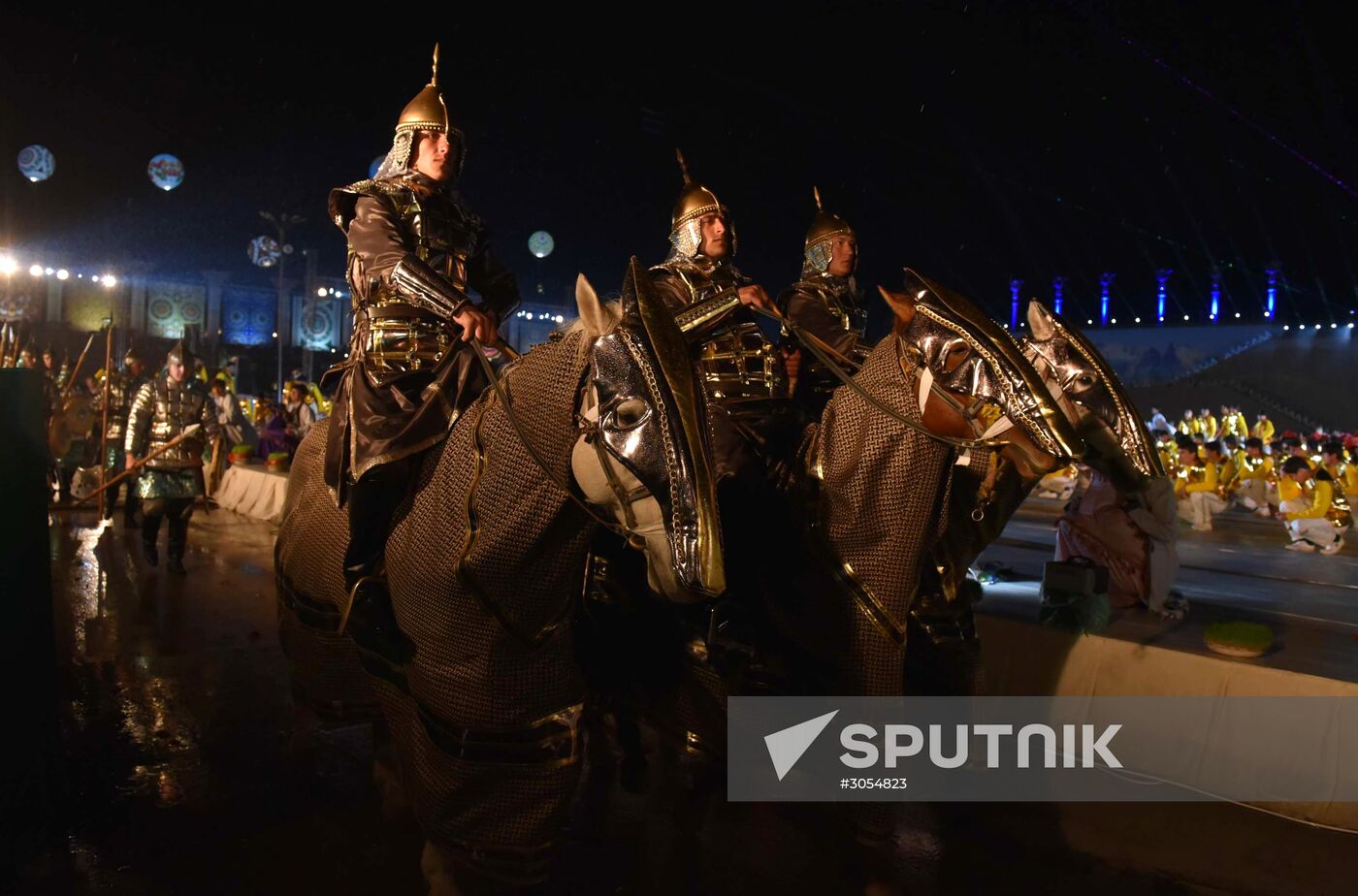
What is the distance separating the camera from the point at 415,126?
146 inches

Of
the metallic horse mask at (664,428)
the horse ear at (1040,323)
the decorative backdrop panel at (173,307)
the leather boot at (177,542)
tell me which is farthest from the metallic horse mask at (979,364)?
the decorative backdrop panel at (173,307)

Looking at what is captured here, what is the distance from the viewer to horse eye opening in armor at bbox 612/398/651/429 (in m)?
2.17

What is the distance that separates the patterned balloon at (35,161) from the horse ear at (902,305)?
29.5 m

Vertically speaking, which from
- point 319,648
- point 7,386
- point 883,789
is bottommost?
point 883,789

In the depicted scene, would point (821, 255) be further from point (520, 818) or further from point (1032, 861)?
point (520, 818)

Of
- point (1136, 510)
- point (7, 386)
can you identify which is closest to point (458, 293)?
point (7, 386)

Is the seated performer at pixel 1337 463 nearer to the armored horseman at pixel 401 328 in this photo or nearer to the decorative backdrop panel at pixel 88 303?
the armored horseman at pixel 401 328

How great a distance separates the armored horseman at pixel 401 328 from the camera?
314 centimetres

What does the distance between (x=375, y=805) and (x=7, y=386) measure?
234 cm

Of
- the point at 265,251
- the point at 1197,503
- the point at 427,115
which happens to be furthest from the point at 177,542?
the point at 265,251

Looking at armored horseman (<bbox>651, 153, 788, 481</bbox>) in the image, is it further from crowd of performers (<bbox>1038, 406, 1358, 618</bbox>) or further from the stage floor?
the stage floor

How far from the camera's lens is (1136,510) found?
5973 mm

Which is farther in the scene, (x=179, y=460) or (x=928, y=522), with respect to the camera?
(x=179, y=460)

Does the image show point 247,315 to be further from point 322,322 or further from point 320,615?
point 320,615
